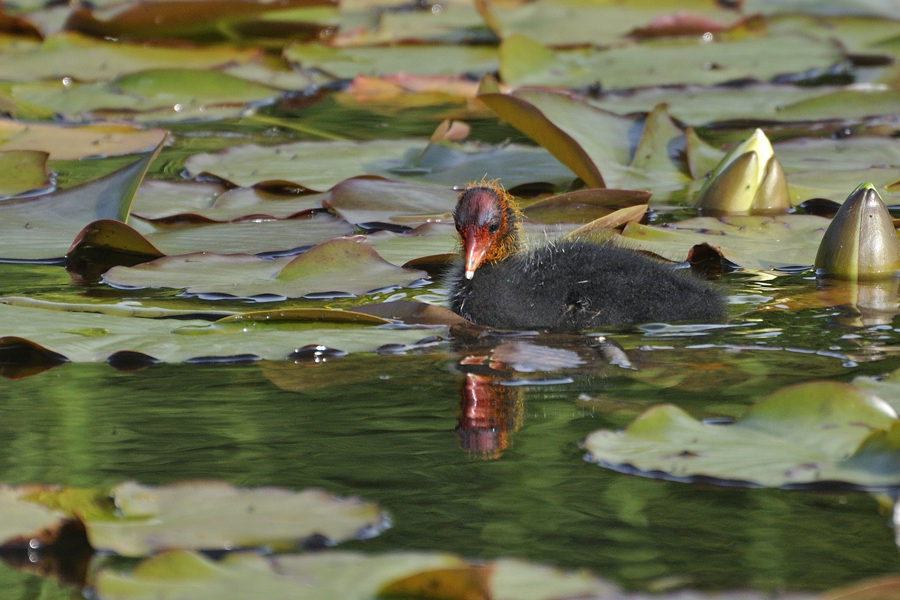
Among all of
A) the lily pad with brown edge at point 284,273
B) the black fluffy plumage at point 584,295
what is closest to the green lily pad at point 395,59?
the lily pad with brown edge at point 284,273

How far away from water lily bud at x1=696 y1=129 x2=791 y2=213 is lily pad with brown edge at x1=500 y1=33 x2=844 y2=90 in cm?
237

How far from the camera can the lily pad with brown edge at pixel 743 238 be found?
3711 millimetres

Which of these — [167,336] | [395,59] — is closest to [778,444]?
[167,336]

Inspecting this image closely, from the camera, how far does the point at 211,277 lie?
345 cm

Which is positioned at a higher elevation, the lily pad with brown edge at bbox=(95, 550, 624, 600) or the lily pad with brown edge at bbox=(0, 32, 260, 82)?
the lily pad with brown edge at bbox=(0, 32, 260, 82)

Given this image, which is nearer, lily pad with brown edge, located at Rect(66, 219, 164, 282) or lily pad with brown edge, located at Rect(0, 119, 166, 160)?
lily pad with brown edge, located at Rect(66, 219, 164, 282)

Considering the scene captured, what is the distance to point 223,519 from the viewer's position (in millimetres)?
1855

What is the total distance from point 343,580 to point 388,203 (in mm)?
2785

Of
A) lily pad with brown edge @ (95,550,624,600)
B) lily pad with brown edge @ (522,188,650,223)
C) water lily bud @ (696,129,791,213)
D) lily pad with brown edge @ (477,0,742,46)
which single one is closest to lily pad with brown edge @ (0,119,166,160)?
lily pad with brown edge @ (522,188,650,223)

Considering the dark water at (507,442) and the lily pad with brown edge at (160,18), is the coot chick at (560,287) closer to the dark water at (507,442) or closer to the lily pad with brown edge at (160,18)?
the dark water at (507,442)

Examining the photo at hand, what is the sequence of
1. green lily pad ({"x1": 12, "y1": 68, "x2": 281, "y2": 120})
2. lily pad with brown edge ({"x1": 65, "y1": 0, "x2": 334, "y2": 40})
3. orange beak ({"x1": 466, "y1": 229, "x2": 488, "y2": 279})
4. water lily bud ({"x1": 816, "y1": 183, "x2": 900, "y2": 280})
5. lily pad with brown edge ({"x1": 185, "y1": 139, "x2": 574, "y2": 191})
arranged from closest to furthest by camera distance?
orange beak ({"x1": 466, "y1": 229, "x2": 488, "y2": 279}) → water lily bud ({"x1": 816, "y1": 183, "x2": 900, "y2": 280}) → lily pad with brown edge ({"x1": 185, "y1": 139, "x2": 574, "y2": 191}) → green lily pad ({"x1": 12, "y1": 68, "x2": 281, "y2": 120}) → lily pad with brown edge ({"x1": 65, "y1": 0, "x2": 334, "y2": 40})

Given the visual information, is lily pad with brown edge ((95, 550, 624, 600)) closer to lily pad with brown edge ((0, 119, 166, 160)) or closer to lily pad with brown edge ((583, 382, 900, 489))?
lily pad with brown edge ((583, 382, 900, 489))

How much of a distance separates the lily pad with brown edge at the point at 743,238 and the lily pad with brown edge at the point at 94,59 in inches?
150

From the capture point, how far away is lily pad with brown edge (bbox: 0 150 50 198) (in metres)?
4.54
